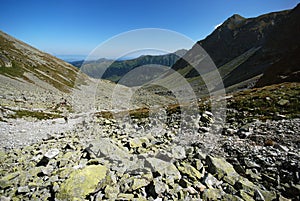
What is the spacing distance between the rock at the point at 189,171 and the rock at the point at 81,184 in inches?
152

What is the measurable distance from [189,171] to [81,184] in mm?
5142

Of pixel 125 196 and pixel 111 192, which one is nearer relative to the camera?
pixel 125 196

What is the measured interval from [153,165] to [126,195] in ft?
6.93

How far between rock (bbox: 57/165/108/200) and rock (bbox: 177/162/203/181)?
386 cm

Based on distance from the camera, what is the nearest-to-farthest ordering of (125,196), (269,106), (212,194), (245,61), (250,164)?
(125,196) → (212,194) → (250,164) → (269,106) → (245,61)

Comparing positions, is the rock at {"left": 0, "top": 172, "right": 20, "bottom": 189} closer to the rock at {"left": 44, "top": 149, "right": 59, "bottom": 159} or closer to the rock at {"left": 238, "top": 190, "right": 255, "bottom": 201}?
the rock at {"left": 44, "top": 149, "right": 59, "bottom": 159}

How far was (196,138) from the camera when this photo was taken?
13.7 m

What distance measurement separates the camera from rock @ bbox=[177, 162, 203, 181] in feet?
28.1

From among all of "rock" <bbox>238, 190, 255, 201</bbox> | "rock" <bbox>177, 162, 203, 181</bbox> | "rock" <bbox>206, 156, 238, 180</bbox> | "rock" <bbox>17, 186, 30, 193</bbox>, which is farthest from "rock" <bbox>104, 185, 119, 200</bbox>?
"rock" <bbox>238, 190, 255, 201</bbox>

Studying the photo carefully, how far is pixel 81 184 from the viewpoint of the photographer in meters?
7.65

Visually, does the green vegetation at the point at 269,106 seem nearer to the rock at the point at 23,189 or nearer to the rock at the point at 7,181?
the rock at the point at 23,189

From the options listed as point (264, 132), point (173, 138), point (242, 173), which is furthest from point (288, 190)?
point (173, 138)

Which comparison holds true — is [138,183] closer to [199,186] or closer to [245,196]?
[199,186]

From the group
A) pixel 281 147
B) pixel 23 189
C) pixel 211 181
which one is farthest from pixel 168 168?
pixel 23 189
